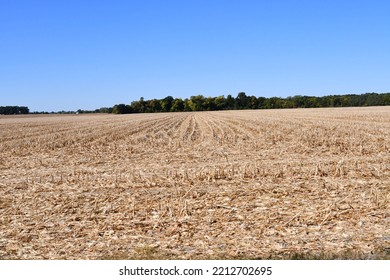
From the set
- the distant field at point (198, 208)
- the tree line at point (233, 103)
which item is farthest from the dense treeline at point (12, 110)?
the distant field at point (198, 208)

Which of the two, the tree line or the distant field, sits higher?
the tree line

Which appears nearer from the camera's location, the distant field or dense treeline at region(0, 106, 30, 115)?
the distant field

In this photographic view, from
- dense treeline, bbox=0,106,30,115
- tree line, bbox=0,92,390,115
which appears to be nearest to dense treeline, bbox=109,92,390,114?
tree line, bbox=0,92,390,115

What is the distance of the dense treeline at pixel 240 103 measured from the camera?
158625mm

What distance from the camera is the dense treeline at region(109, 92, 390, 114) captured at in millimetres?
158625

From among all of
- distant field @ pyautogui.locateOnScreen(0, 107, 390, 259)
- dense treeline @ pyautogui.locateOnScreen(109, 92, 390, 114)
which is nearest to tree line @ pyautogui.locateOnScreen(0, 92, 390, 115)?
dense treeline @ pyautogui.locateOnScreen(109, 92, 390, 114)

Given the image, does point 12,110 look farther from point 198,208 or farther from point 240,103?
Result: point 198,208

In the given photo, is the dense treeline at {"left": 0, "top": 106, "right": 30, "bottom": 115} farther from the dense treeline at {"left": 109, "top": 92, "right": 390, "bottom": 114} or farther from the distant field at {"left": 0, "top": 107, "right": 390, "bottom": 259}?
the distant field at {"left": 0, "top": 107, "right": 390, "bottom": 259}

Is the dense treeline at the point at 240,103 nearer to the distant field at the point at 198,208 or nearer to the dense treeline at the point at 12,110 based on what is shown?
the dense treeline at the point at 12,110

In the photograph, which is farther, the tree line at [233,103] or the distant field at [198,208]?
the tree line at [233,103]

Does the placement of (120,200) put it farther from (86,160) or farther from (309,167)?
(86,160)

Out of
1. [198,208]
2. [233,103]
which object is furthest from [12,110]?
[198,208]

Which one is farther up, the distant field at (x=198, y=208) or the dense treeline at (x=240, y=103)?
the dense treeline at (x=240, y=103)

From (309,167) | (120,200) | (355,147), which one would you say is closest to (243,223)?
(120,200)
